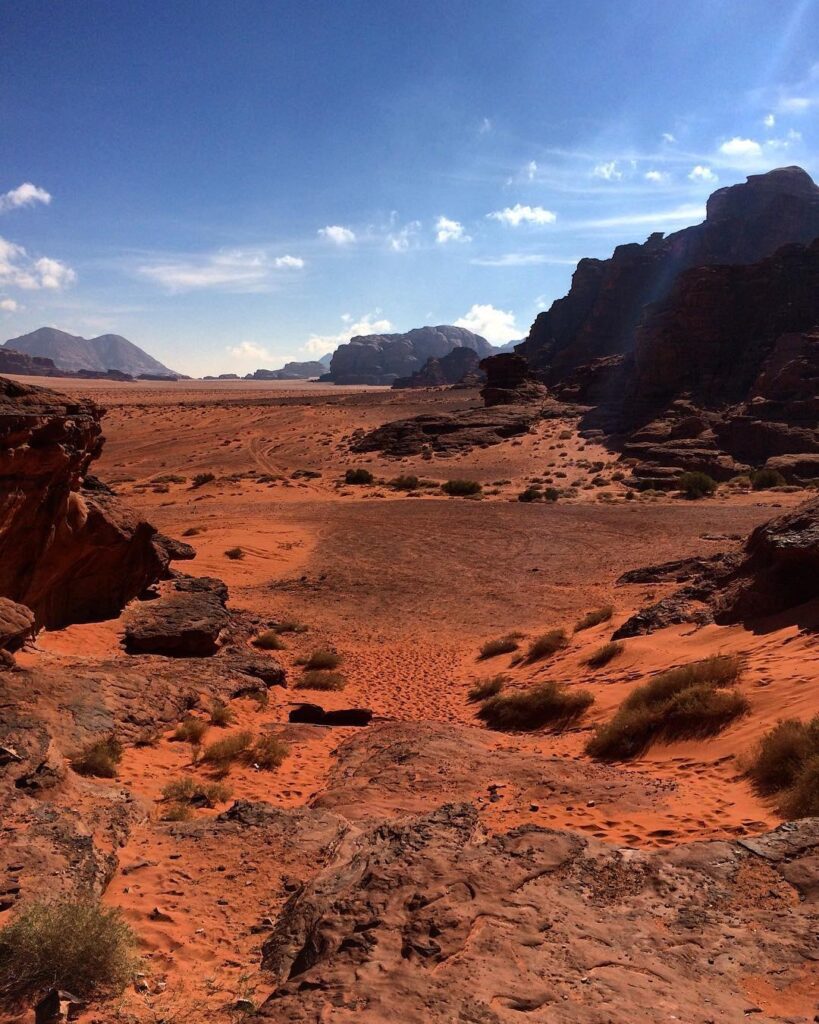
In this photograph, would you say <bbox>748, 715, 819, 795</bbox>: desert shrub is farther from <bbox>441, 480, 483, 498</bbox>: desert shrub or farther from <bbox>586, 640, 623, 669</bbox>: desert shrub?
<bbox>441, 480, 483, 498</bbox>: desert shrub

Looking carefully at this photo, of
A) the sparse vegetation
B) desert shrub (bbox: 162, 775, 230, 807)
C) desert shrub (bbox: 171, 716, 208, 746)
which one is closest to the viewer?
desert shrub (bbox: 162, 775, 230, 807)

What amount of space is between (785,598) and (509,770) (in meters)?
5.97

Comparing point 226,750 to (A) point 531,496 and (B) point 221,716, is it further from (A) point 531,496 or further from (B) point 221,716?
(A) point 531,496

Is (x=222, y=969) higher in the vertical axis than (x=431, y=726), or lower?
higher

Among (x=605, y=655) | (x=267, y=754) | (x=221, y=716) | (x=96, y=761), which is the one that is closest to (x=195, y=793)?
(x=96, y=761)

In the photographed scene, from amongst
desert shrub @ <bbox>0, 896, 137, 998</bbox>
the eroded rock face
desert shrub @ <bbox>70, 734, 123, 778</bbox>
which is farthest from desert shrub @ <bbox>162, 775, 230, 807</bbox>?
desert shrub @ <bbox>0, 896, 137, 998</bbox>

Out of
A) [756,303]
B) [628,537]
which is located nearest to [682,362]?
[756,303]

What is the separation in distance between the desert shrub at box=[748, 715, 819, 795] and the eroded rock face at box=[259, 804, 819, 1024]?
→ 1.64 meters

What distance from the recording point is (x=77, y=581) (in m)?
12.5

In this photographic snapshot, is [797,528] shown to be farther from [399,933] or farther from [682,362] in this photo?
[682,362]

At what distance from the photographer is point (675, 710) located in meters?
8.65

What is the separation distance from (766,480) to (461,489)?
14325 mm

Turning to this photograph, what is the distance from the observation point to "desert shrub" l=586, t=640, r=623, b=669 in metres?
11.9

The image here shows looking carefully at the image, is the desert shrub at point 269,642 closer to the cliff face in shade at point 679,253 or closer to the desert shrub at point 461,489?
the desert shrub at point 461,489
